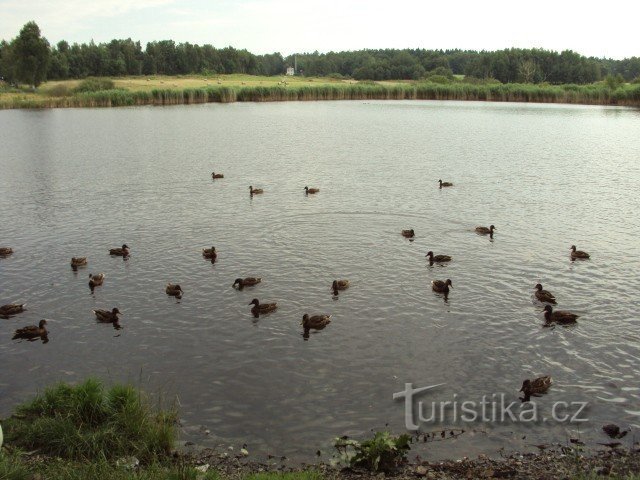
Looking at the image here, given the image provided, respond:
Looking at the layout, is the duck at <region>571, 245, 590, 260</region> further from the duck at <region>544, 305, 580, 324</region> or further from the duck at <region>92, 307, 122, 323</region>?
the duck at <region>92, 307, 122, 323</region>

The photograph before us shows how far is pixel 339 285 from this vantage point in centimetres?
2119

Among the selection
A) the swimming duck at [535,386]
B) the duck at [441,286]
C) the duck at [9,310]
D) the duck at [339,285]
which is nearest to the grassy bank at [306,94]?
the duck at [9,310]

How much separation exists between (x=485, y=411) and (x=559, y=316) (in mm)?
6267

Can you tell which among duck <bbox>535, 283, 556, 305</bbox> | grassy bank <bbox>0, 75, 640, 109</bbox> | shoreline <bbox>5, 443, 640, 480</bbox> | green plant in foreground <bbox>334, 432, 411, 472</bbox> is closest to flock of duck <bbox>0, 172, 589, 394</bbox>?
duck <bbox>535, 283, 556, 305</bbox>

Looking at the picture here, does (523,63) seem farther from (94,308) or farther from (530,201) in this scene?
(94,308)

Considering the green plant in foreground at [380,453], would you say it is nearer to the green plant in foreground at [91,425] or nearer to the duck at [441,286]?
the green plant in foreground at [91,425]

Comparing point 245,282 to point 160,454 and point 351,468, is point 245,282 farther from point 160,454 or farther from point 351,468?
point 351,468

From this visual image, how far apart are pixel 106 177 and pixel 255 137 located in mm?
25605

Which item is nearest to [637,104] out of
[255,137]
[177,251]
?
[255,137]

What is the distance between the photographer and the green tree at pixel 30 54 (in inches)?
5231

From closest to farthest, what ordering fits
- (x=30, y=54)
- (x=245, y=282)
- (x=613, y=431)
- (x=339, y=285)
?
1. (x=613, y=431)
2. (x=339, y=285)
3. (x=245, y=282)
4. (x=30, y=54)

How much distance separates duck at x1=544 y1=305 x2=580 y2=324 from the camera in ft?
61.0

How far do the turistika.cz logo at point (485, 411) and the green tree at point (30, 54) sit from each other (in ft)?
467

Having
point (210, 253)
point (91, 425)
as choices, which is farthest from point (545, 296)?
point (91, 425)
